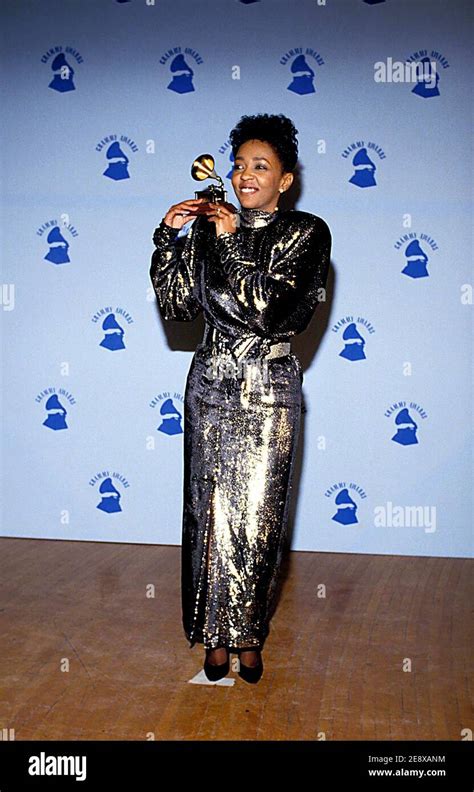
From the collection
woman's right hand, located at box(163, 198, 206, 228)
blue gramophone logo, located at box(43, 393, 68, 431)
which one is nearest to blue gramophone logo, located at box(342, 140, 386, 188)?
woman's right hand, located at box(163, 198, 206, 228)

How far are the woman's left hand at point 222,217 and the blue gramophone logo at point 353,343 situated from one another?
1.78 meters

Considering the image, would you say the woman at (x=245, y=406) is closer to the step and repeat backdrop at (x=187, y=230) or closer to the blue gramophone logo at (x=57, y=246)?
the step and repeat backdrop at (x=187, y=230)

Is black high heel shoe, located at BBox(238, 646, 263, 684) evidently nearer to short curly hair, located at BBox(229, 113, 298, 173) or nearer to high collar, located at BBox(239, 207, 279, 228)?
high collar, located at BBox(239, 207, 279, 228)

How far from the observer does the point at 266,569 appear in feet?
10.8

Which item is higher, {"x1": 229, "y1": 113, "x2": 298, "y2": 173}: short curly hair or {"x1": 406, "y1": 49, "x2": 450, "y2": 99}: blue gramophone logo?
{"x1": 406, "y1": 49, "x2": 450, "y2": 99}: blue gramophone logo

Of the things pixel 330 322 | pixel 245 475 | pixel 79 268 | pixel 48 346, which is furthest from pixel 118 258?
pixel 245 475

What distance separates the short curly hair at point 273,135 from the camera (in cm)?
336

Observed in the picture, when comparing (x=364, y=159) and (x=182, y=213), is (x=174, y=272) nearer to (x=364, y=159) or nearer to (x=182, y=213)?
(x=182, y=213)

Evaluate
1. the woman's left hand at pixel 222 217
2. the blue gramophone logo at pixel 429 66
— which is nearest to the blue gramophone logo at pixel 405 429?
the blue gramophone logo at pixel 429 66

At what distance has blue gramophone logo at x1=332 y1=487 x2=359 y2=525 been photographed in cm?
502

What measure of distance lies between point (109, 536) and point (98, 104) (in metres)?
2.17

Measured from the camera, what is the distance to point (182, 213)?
3.41 meters

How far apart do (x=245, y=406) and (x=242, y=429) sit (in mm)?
74

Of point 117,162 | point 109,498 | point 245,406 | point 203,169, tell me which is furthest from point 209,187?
point 109,498
